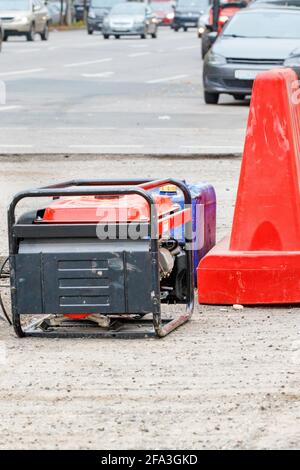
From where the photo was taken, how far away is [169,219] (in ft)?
22.7

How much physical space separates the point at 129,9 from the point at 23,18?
7.42m

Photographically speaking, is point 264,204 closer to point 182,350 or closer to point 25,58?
point 182,350

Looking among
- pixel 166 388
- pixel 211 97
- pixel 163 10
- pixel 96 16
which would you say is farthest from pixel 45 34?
pixel 166 388

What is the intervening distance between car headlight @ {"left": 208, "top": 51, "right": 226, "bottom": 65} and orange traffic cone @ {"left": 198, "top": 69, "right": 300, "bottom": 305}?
1360 centimetres

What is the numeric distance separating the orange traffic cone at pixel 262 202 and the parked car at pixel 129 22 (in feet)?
148

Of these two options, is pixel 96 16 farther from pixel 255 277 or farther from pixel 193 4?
pixel 255 277

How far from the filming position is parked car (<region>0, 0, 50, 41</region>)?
47750 millimetres

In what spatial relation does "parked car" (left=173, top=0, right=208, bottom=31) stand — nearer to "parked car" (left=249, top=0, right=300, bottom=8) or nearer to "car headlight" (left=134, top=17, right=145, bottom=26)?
"car headlight" (left=134, top=17, right=145, bottom=26)

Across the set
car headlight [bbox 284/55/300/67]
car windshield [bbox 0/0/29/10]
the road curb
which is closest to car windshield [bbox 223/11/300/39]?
car headlight [bbox 284/55/300/67]

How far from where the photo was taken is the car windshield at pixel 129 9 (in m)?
53.7

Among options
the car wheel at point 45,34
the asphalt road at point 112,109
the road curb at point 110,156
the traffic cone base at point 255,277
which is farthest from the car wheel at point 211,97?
the car wheel at point 45,34
